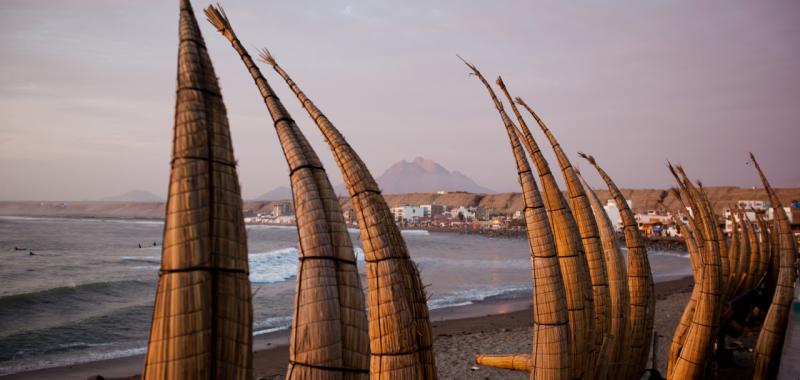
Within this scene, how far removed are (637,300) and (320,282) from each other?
5775 millimetres

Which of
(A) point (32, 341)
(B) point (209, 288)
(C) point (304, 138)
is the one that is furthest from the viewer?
(A) point (32, 341)

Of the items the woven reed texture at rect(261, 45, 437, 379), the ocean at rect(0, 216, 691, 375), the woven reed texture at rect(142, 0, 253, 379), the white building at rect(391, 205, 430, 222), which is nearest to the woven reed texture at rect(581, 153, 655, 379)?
the ocean at rect(0, 216, 691, 375)

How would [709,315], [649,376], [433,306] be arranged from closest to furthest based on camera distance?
1. [709,315]
2. [649,376]
3. [433,306]

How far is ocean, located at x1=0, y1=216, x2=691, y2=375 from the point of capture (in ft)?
54.3

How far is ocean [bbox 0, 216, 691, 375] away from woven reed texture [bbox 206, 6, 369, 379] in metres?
2.67

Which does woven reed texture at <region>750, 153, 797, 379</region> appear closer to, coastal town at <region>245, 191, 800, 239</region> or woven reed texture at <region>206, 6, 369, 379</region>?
woven reed texture at <region>206, 6, 369, 379</region>

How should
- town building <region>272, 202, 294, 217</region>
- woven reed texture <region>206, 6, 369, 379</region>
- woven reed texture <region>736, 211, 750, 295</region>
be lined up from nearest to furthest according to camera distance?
woven reed texture <region>206, 6, 369, 379</region>, woven reed texture <region>736, 211, 750, 295</region>, town building <region>272, 202, 294, 217</region>

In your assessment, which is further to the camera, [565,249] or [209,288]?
[565,249]

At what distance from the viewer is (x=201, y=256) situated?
7.83ft

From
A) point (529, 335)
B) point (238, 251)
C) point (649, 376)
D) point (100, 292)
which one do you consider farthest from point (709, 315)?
point (100, 292)

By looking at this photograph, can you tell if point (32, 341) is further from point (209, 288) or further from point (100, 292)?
point (209, 288)

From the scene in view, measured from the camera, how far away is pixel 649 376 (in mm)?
7730

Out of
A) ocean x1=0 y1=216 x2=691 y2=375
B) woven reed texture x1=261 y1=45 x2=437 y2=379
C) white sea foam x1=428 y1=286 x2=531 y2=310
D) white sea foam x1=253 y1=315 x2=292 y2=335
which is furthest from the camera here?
white sea foam x1=428 y1=286 x2=531 y2=310

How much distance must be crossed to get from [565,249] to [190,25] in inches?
172
